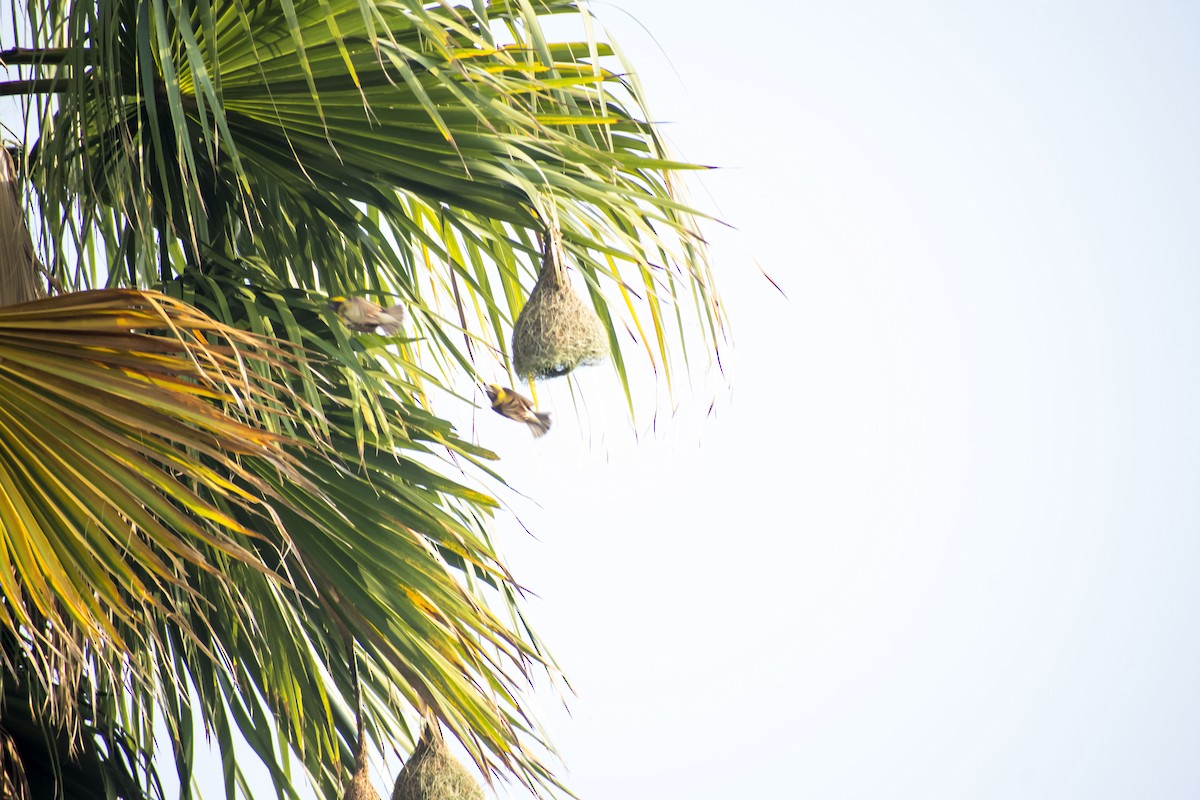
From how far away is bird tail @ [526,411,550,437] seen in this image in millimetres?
2242

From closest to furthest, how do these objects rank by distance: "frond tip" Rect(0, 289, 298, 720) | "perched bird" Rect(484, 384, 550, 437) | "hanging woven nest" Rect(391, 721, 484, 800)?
1. "frond tip" Rect(0, 289, 298, 720)
2. "hanging woven nest" Rect(391, 721, 484, 800)
3. "perched bird" Rect(484, 384, 550, 437)

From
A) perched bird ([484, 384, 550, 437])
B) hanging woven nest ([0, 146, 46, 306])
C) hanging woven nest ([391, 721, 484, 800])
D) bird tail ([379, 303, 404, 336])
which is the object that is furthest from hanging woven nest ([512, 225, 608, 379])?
hanging woven nest ([0, 146, 46, 306])

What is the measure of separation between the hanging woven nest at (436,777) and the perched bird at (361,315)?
59 cm

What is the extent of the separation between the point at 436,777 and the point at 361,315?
68 cm

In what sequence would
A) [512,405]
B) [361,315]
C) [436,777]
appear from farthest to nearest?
[512,405] < [361,315] < [436,777]

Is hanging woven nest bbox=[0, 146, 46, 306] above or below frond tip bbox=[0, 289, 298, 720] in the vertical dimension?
above

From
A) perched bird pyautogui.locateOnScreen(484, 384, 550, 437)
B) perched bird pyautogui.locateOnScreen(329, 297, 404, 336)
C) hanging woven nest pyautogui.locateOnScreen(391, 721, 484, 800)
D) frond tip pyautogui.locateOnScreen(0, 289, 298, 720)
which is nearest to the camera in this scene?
frond tip pyautogui.locateOnScreen(0, 289, 298, 720)

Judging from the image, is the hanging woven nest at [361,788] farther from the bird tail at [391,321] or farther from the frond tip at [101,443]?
the bird tail at [391,321]

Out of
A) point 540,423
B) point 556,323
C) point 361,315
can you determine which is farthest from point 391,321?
point 540,423

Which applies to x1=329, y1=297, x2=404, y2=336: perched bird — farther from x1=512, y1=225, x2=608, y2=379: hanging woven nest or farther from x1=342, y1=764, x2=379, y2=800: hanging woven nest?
x1=342, y1=764, x2=379, y2=800: hanging woven nest

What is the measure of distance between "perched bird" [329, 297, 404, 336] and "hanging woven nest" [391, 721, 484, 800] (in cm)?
59

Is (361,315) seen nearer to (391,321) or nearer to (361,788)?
(391,321)

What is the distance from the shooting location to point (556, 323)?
1.74m

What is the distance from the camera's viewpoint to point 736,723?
49.3 metres
